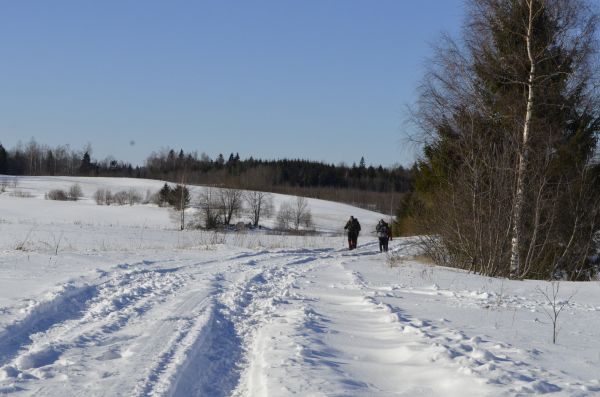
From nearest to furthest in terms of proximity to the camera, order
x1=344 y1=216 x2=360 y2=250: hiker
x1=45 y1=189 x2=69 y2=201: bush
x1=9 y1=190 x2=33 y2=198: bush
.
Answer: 1. x1=344 y1=216 x2=360 y2=250: hiker
2. x1=45 y1=189 x2=69 y2=201: bush
3. x1=9 y1=190 x2=33 y2=198: bush

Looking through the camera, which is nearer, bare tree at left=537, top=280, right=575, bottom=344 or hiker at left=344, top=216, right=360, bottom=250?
bare tree at left=537, top=280, right=575, bottom=344

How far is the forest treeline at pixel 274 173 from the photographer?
118500mm

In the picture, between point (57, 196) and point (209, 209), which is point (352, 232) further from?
point (57, 196)

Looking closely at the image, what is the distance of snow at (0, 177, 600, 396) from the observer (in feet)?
14.4

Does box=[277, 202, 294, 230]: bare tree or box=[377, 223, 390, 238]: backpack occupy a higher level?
box=[377, 223, 390, 238]: backpack

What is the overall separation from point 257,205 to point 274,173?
51.4m

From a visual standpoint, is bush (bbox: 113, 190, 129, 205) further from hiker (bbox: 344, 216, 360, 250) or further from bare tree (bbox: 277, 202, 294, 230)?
hiker (bbox: 344, 216, 360, 250)

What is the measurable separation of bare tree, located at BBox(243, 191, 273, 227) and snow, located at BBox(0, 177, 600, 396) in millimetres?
61068

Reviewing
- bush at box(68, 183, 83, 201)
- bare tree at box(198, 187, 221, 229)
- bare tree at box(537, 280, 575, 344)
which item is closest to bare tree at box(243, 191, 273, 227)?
bare tree at box(198, 187, 221, 229)

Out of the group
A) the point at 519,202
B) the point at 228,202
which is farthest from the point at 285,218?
the point at 519,202

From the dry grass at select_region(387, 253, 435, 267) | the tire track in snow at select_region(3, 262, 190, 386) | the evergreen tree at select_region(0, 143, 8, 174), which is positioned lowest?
the dry grass at select_region(387, 253, 435, 267)

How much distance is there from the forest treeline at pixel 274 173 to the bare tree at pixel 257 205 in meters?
26.5

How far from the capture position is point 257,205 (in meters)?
75.8

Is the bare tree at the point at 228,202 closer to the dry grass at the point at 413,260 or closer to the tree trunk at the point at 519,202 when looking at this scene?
the dry grass at the point at 413,260
